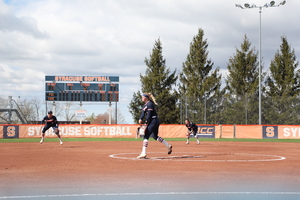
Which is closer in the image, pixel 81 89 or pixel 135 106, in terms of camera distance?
pixel 81 89

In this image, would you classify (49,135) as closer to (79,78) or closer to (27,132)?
(27,132)

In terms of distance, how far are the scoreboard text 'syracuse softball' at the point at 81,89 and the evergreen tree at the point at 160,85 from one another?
892 cm

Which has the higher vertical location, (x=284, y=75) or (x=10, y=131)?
(x=284, y=75)

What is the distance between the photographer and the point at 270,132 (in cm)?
4031

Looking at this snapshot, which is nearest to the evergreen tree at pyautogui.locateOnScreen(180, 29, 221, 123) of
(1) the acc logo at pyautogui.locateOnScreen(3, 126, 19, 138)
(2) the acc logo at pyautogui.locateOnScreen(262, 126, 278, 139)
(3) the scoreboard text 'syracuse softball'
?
(3) the scoreboard text 'syracuse softball'

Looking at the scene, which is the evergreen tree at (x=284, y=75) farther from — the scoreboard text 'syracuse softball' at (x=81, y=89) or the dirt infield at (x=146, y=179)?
the dirt infield at (x=146, y=179)

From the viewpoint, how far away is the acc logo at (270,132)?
4025 cm

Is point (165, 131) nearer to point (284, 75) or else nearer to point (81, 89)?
point (81, 89)

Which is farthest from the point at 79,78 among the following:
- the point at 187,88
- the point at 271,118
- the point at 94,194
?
the point at 94,194

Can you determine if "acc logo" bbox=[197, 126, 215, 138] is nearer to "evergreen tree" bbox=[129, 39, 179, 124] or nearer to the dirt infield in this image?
"evergreen tree" bbox=[129, 39, 179, 124]

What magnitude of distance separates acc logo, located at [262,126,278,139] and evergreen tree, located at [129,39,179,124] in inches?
→ 781

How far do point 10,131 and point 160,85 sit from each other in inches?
1026

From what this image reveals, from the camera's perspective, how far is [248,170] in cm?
1119

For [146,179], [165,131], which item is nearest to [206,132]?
[165,131]
